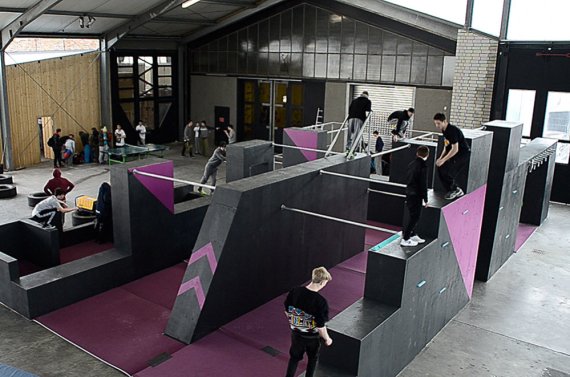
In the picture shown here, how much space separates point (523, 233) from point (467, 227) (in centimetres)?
517

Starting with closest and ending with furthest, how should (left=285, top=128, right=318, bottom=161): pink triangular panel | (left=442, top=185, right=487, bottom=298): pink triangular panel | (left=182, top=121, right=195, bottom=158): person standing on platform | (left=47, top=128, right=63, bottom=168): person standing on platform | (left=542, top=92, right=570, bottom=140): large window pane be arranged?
1. (left=442, top=185, right=487, bottom=298): pink triangular panel
2. (left=285, top=128, right=318, bottom=161): pink triangular panel
3. (left=542, top=92, right=570, bottom=140): large window pane
4. (left=47, top=128, right=63, bottom=168): person standing on platform
5. (left=182, top=121, right=195, bottom=158): person standing on platform

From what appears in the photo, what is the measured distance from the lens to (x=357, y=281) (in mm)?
10180

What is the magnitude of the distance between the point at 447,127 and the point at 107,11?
15.2 m

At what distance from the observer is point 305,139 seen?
14484 mm

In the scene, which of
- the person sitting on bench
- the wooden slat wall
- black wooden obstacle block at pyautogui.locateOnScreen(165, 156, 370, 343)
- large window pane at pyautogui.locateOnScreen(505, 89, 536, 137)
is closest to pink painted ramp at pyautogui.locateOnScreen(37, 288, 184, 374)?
black wooden obstacle block at pyautogui.locateOnScreen(165, 156, 370, 343)

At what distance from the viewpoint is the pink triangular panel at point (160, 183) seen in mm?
9750

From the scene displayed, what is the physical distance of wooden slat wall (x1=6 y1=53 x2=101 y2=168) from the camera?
20094 mm

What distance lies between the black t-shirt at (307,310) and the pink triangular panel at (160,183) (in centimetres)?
488

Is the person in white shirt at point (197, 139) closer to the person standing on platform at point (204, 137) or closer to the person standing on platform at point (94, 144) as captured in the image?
the person standing on platform at point (204, 137)

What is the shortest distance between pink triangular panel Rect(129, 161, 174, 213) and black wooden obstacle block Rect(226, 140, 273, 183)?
6.18 ft

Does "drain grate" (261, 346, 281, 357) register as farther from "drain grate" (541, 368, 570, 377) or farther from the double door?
the double door

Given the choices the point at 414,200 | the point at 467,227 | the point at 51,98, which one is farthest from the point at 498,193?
the point at 51,98

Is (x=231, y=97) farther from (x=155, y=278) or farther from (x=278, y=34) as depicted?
(x=155, y=278)

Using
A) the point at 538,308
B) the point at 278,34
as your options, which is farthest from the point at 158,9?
the point at 538,308
